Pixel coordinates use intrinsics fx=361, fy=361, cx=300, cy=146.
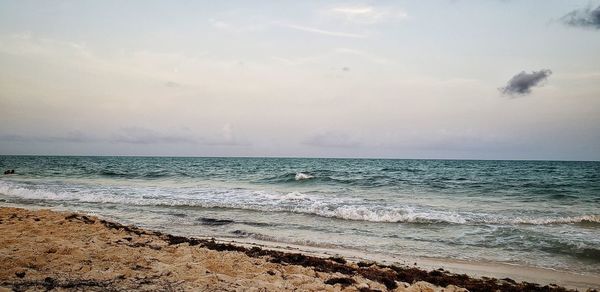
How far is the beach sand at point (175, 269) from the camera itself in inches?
220

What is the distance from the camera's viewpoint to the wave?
14.2 m

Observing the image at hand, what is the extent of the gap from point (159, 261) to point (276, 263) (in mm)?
2285

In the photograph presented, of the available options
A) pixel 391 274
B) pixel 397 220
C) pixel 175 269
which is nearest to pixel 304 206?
pixel 397 220

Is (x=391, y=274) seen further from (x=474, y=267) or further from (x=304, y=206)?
(x=304, y=206)

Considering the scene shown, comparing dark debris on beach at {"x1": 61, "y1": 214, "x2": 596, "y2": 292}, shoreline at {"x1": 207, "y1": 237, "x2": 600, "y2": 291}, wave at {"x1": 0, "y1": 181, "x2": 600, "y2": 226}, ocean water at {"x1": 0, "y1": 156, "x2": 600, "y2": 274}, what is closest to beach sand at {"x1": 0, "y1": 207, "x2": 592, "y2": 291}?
dark debris on beach at {"x1": 61, "y1": 214, "x2": 596, "y2": 292}

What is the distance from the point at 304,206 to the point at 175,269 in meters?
10.6

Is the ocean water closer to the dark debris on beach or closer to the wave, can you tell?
the wave

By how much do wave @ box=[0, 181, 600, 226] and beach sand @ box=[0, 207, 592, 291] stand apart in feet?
17.7

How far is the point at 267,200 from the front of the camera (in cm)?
1894

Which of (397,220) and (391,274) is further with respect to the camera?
(397,220)

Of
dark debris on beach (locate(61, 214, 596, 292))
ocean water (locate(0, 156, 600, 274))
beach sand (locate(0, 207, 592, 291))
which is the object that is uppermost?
beach sand (locate(0, 207, 592, 291))

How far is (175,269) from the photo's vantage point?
6434 mm

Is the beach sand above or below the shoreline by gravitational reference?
above

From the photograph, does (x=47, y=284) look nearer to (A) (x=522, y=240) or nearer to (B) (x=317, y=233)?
(B) (x=317, y=233)
